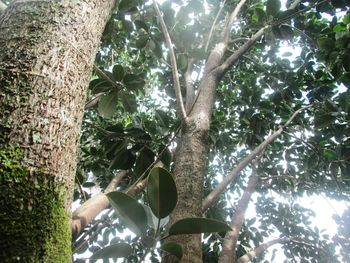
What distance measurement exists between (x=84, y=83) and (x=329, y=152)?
131 inches

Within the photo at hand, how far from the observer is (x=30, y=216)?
575 millimetres

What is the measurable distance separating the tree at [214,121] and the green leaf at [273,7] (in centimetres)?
1

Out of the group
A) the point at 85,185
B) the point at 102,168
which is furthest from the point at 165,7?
the point at 85,185

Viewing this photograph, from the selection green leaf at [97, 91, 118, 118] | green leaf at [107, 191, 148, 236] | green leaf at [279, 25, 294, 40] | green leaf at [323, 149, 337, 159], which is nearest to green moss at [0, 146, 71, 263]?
green leaf at [107, 191, 148, 236]

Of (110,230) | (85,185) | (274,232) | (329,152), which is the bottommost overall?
(110,230)

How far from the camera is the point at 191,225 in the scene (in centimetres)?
101

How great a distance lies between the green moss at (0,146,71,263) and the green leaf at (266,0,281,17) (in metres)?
2.37

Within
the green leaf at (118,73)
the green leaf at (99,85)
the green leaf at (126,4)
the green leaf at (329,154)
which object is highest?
the green leaf at (329,154)

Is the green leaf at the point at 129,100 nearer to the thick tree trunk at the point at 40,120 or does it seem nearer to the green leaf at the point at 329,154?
the thick tree trunk at the point at 40,120

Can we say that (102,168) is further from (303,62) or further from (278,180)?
(278,180)

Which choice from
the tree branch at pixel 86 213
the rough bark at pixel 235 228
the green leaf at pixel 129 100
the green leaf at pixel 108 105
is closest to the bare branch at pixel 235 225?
the rough bark at pixel 235 228

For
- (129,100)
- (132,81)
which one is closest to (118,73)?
(132,81)

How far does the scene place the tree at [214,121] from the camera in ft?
5.49

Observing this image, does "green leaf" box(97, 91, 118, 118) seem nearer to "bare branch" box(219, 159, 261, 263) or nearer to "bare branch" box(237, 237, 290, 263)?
"bare branch" box(219, 159, 261, 263)
